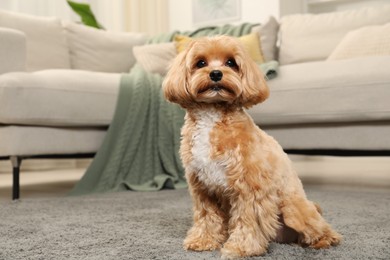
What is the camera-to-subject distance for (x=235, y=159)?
111cm

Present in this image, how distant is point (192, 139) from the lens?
116 cm

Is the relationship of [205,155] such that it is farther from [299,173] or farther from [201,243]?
[299,173]

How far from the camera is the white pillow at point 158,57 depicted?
2.91 metres

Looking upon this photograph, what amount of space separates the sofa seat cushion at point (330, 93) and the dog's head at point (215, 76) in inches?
40.6

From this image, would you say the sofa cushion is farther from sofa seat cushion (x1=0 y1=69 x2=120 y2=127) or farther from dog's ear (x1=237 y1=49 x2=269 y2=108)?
dog's ear (x1=237 y1=49 x2=269 y2=108)

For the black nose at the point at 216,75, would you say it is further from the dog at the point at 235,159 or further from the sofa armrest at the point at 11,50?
the sofa armrest at the point at 11,50

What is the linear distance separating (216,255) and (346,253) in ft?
0.88

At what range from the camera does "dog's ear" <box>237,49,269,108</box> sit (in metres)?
1.10

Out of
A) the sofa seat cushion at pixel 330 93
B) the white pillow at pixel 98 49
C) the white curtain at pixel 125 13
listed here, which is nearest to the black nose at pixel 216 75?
the sofa seat cushion at pixel 330 93

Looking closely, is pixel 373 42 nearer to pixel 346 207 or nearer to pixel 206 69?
pixel 346 207

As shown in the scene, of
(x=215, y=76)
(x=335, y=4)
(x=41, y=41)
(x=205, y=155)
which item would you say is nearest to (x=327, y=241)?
(x=205, y=155)

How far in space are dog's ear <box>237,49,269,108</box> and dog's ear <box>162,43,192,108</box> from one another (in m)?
0.11

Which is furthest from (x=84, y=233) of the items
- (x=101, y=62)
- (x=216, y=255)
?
(x=101, y=62)

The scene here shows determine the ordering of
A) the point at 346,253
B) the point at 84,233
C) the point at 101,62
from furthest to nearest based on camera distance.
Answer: the point at 101,62, the point at 84,233, the point at 346,253
